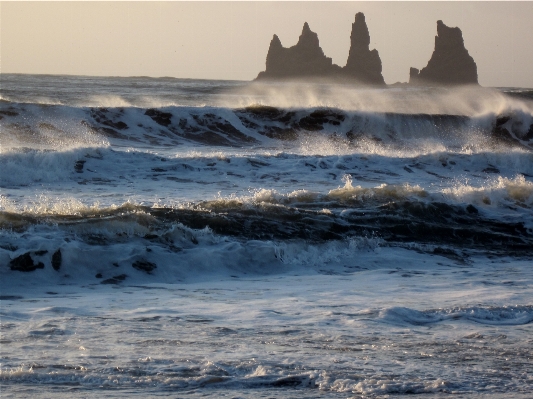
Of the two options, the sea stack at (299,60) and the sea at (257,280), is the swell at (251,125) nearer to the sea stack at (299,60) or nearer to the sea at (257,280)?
the sea at (257,280)

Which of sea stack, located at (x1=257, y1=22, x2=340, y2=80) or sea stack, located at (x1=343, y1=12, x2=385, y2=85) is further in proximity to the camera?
sea stack, located at (x1=257, y1=22, x2=340, y2=80)

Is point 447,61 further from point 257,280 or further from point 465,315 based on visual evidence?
point 465,315

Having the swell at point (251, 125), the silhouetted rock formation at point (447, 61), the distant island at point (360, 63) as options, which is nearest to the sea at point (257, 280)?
the swell at point (251, 125)

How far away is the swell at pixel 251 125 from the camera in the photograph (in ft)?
80.1

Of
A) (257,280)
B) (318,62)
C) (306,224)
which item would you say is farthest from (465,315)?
(318,62)

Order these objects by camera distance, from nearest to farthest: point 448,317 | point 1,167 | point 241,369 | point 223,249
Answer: point 241,369 < point 448,317 < point 223,249 < point 1,167

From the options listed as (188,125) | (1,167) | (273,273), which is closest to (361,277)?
(273,273)

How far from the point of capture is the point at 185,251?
340 inches

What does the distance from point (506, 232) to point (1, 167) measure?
1006 centimetres

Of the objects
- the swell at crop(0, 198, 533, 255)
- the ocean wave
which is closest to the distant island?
the swell at crop(0, 198, 533, 255)

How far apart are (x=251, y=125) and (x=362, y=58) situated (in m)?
70.8

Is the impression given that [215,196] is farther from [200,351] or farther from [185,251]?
[200,351]

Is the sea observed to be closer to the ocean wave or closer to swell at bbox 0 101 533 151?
the ocean wave

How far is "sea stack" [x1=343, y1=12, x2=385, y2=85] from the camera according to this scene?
95.0 metres
